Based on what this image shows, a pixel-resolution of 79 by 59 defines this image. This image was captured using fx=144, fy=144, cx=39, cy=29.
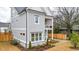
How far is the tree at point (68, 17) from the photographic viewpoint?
221cm

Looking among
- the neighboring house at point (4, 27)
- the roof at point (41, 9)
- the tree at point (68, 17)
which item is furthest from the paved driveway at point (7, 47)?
the tree at point (68, 17)

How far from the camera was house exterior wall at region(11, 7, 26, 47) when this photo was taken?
7.17 feet

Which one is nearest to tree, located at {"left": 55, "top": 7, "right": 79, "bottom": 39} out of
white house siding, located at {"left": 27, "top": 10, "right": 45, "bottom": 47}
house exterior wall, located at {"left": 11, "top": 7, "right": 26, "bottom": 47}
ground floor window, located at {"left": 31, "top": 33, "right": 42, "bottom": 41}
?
white house siding, located at {"left": 27, "top": 10, "right": 45, "bottom": 47}

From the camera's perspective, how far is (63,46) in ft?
7.39

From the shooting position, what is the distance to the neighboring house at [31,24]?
2.18 meters

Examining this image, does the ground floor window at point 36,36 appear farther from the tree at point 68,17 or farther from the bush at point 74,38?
the bush at point 74,38

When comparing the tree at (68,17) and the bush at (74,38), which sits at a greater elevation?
the tree at (68,17)

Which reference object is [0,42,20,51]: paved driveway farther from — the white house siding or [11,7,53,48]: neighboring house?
the white house siding

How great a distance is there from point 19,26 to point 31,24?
19cm

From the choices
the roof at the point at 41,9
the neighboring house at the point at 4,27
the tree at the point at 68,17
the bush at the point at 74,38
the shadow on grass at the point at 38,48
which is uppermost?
the roof at the point at 41,9

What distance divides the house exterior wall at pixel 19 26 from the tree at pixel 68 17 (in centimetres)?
53

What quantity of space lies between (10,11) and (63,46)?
99 cm
